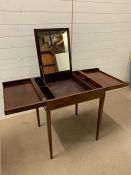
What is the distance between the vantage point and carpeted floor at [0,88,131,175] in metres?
1.43

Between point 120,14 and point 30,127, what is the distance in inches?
78.1

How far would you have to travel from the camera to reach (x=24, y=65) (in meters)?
1.92

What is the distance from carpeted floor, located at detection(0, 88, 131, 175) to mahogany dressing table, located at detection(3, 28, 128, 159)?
14cm

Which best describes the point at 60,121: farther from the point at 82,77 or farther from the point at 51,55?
the point at 51,55

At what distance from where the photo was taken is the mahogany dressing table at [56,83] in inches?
51.6

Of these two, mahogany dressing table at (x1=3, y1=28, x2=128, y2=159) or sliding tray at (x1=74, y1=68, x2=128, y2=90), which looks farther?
sliding tray at (x1=74, y1=68, x2=128, y2=90)

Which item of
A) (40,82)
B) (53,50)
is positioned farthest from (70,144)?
(53,50)

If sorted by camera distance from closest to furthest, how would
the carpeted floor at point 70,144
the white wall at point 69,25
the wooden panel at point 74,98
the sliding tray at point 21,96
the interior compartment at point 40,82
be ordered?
the sliding tray at point 21,96, the wooden panel at point 74,98, the carpeted floor at point 70,144, the interior compartment at point 40,82, the white wall at point 69,25

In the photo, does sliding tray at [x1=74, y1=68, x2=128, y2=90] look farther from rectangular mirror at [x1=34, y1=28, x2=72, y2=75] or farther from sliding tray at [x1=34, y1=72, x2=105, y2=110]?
rectangular mirror at [x1=34, y1=28, x2=72, y2=75]

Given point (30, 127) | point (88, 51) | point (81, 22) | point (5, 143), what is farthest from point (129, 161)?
point (81, 22)

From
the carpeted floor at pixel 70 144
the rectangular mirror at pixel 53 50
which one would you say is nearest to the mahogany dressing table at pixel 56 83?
the rectangular mirror at pixel 53 50

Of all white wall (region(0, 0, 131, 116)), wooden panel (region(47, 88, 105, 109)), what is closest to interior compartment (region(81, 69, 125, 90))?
wooden panel (region(47, 88, 105, 109))

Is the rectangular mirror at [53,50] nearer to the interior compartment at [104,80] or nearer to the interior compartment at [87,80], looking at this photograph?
the interior compartment at [87,80]

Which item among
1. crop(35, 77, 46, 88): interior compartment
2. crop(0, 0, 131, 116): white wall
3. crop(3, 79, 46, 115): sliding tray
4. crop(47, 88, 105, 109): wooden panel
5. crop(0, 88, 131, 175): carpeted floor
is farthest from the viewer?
crop(0, 0, 131, 116): white wall
